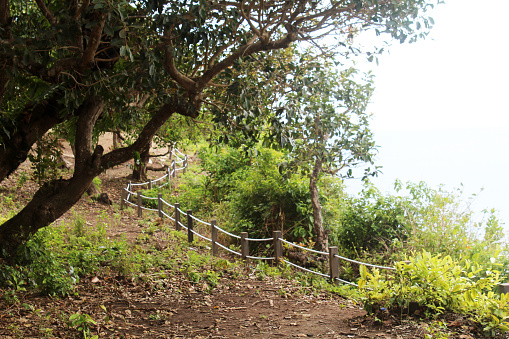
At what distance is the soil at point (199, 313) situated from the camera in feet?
17.4

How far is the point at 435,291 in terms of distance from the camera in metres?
5.32

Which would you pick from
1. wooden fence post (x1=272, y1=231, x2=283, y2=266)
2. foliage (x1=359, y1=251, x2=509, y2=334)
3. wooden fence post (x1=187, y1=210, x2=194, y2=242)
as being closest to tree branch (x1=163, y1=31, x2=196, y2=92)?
foliage (x1=359, y1=251, x2=509, y2=334)

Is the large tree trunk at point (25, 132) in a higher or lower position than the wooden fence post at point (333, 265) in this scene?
higher

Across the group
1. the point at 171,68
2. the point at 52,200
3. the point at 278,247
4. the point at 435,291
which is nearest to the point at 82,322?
the point at 52,200

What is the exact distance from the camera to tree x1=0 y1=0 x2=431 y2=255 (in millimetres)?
4648

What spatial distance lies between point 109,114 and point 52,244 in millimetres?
2826

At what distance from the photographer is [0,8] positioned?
205 inches

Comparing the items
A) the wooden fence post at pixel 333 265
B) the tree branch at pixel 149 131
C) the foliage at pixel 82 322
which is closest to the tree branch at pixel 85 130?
the tree branch at pixel 149 131

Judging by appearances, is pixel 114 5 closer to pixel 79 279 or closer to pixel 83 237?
pixel 79 279

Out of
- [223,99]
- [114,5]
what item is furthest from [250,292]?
[114,5]

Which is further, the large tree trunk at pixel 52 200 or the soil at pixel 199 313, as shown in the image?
the large tree trunk at pixel 52 200

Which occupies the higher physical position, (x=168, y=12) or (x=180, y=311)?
(x=168, y=12)

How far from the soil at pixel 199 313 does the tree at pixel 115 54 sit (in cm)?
150

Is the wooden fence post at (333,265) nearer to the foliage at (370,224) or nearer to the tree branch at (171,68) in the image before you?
the foliage at (370,224)
